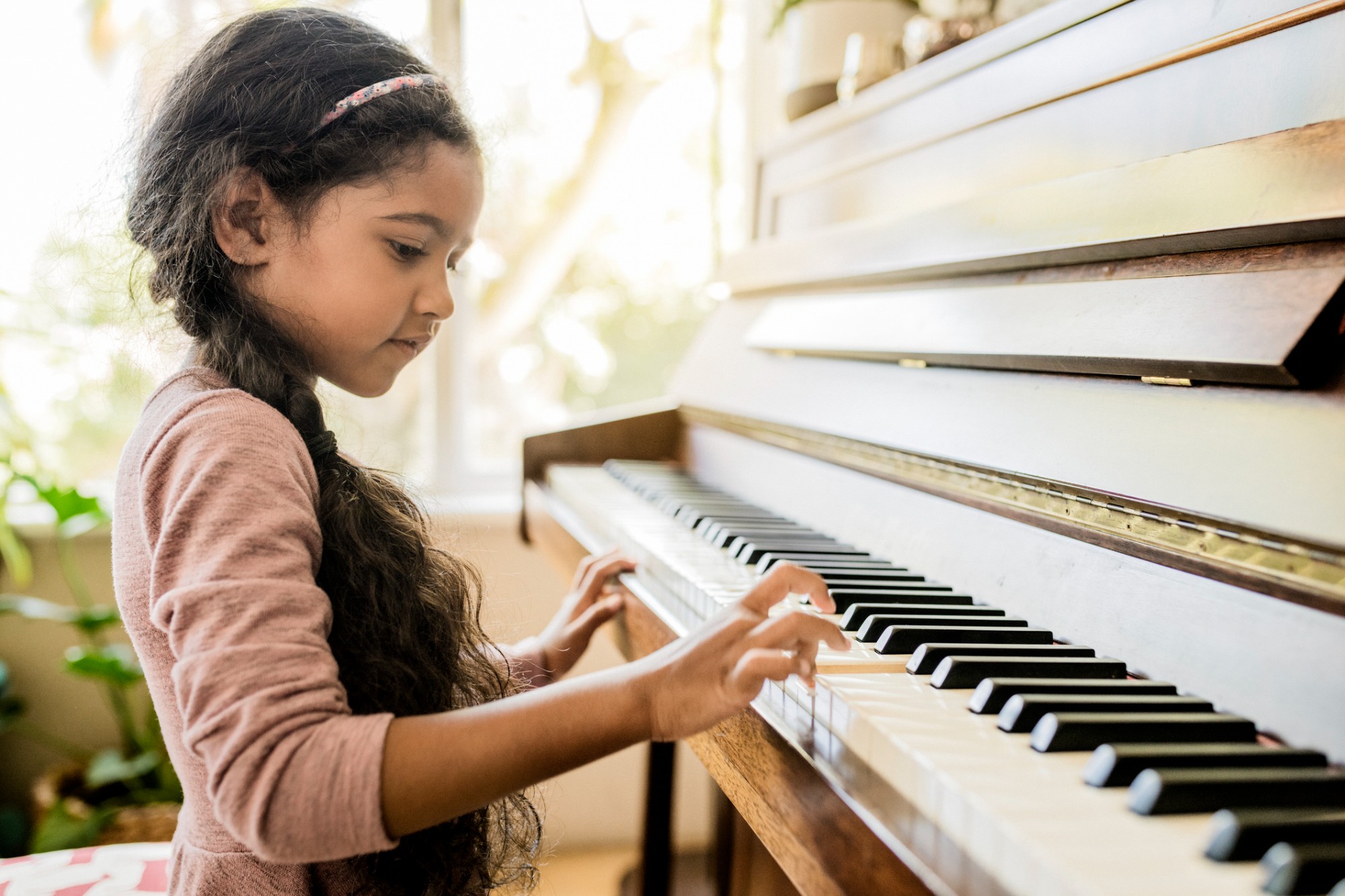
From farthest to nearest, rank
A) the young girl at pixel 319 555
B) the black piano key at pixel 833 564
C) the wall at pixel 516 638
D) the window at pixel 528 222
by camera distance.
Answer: the window at pixel 528 222 → the wall at pixel 516 638 → the black piano key at pixel 833 564 → the young girl at pixel 319 555

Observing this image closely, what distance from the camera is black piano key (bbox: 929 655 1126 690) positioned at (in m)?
0.72

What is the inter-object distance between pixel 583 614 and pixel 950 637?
55 centimetres

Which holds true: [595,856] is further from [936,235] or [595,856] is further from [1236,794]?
[1236,794]

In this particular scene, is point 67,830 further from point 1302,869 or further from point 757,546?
point 1302,869

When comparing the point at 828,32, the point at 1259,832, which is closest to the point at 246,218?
the point at 1259,832

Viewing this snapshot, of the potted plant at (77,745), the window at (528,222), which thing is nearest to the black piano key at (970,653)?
the potted plant at (77,745)

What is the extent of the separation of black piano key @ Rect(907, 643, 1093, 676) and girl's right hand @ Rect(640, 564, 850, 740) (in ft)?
0.30

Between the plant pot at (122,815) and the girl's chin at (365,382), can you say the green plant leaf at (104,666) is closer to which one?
the plant pot at (122,815)

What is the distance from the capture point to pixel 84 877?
1072mm

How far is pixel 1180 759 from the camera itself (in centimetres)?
57

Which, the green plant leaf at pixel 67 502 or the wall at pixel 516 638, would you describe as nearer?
the green plant leaf at pixel 67 502

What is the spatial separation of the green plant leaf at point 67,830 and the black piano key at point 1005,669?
7.06 ft

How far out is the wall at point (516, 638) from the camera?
2.47 meters

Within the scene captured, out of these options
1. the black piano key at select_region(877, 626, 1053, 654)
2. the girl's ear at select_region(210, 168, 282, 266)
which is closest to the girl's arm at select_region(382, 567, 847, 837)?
the black piano key at select_region(877, 626, 1053, 654)
